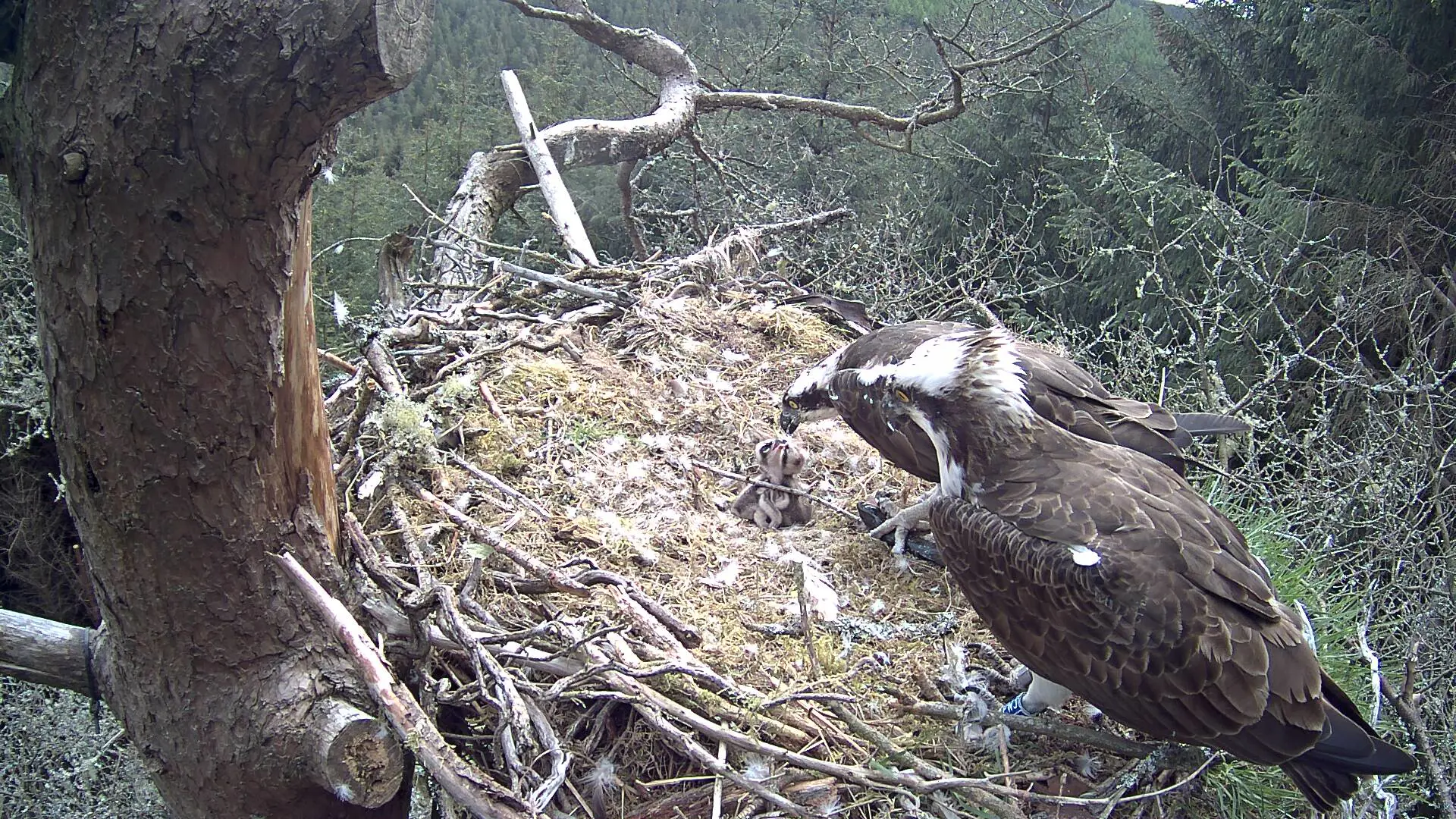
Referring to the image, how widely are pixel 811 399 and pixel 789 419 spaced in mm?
167

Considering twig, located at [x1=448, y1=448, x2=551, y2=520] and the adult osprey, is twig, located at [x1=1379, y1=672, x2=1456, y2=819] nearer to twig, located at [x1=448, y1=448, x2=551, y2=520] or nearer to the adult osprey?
the adult osprey

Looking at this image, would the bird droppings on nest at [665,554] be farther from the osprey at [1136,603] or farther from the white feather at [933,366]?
the white feather at [933,366]

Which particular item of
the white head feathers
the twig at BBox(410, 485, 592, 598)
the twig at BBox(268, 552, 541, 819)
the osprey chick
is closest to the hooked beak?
the osprey chick

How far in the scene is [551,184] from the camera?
209 inches

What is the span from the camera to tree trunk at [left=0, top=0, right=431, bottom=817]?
127cm

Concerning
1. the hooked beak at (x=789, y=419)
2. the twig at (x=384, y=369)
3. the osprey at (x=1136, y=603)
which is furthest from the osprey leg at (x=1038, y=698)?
the twig at (x=384, y=369)

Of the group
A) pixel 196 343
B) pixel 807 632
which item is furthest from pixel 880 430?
pixel 196 343

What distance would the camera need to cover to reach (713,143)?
321 inches

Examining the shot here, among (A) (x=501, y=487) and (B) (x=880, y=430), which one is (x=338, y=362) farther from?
(B) (x=880, y=430)

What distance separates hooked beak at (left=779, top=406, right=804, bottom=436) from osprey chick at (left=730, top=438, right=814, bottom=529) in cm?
12

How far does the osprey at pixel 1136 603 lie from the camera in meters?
2.13

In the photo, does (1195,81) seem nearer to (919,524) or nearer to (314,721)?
(919,524)

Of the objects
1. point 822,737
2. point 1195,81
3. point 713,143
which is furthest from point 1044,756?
point 1195,81

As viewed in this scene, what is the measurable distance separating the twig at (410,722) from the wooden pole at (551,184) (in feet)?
11.3
